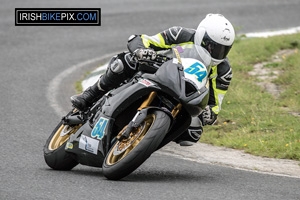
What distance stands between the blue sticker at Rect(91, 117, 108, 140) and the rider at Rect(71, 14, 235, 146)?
587 millimetres

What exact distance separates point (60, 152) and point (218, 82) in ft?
5.71

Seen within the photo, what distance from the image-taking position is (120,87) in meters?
6.00

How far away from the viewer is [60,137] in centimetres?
663

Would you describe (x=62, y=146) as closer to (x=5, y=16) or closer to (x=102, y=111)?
(x=102, y=111)

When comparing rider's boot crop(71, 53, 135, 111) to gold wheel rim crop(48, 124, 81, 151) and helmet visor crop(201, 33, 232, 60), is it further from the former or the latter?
helmet visor crop(201, 33, 232, 60)

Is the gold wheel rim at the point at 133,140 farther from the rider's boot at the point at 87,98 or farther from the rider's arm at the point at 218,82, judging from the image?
the rider's arm at the point at 218,82

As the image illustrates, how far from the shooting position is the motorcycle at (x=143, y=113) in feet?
17.7

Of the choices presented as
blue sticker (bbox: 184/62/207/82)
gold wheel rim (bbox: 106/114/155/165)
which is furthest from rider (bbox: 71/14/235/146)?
gold wheel rim (bbox: 106/114/155/165)

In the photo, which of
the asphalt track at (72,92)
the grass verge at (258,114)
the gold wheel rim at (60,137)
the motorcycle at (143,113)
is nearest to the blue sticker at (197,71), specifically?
the motorcycle at (143,113)

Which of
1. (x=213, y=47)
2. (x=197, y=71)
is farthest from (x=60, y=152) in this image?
(x=213, y=47)

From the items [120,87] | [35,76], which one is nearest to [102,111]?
[120,87]

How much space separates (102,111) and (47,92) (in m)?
4.68

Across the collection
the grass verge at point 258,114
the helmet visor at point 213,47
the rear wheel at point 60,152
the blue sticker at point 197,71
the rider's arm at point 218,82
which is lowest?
the grass verge at point 258,114

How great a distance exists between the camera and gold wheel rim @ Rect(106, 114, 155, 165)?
5480 mm
